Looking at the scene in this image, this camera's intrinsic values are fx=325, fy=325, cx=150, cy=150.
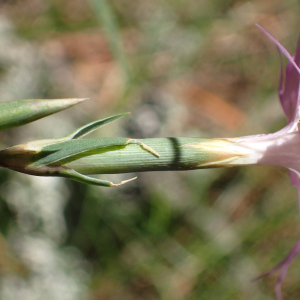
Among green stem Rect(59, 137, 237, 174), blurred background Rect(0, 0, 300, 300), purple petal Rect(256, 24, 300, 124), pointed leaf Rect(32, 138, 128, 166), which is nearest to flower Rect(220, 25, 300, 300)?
purple petal Rect(256, 24, 300, 124)

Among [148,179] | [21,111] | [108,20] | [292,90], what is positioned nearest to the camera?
[21,111]

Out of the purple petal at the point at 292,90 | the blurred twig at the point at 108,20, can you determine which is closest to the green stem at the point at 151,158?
the purple petal at the point at 292,90

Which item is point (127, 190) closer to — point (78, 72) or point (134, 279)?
point (134, 279)

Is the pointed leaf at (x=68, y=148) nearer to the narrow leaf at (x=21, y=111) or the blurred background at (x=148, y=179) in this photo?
the narrow leaf at (x=21, y=111)

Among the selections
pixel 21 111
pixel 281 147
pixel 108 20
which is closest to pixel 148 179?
pixel 108 20

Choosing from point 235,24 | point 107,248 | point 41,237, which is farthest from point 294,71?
point 235,24

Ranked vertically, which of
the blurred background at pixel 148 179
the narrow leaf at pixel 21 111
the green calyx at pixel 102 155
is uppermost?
the narrow leaf at pixel 21 111

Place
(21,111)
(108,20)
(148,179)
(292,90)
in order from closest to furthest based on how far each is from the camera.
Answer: (21,111), (292,90), (108,20), (148,179)

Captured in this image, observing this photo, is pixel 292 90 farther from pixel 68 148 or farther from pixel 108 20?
pixel 108 20

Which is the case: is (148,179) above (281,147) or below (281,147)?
below
